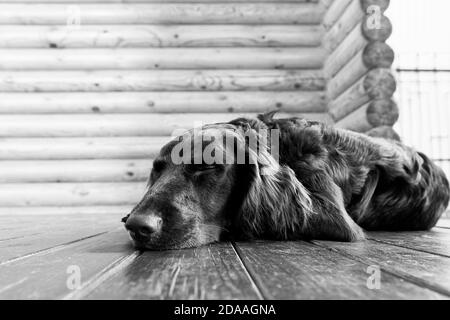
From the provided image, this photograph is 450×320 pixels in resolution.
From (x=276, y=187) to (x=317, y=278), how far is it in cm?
116

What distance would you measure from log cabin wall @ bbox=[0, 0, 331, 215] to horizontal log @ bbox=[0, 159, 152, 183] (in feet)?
0.05

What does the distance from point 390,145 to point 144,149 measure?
401 cm

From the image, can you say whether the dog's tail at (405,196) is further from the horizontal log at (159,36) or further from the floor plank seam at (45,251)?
the horizontal log at (159,36)

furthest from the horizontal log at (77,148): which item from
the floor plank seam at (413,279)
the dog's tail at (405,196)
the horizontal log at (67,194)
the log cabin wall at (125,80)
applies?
the floor plank seam at (413,279)

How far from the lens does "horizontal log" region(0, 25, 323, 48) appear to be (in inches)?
249

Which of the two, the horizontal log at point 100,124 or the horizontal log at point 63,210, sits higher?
the horizontal log at point 100,124

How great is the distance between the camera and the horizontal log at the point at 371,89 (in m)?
4.68

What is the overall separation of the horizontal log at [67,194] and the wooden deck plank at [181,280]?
463 cm

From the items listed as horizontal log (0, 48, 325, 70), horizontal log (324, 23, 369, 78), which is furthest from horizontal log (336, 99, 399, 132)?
horizontal log (0, 48, 325, 70)

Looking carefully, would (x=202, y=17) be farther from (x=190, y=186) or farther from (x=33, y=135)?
(x=190, y=186)

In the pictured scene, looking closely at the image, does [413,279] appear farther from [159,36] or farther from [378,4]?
[159,36]

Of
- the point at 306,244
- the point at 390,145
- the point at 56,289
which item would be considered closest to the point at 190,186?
the point at 306,244

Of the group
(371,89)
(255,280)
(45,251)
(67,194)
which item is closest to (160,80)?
(67,194)

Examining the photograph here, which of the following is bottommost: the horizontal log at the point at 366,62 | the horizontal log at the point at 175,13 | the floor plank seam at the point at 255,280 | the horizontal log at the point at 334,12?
the floor plank seam at the point at 255,280
